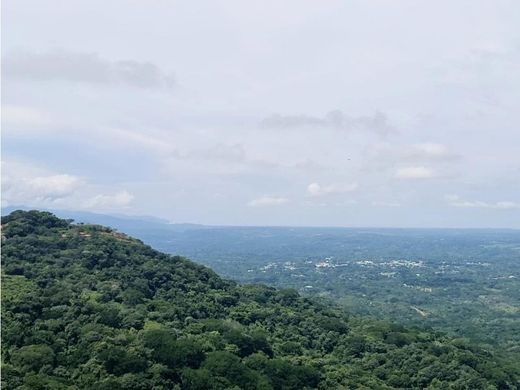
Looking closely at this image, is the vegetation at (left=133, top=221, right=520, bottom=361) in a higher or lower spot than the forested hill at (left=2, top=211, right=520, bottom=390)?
lower

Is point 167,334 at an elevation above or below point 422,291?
above

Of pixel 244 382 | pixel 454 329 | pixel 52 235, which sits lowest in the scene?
pixel 454 329

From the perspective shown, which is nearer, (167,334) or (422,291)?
(167,334)

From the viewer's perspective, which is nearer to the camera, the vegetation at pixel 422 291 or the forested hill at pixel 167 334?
the forested hill at pixel 167 334

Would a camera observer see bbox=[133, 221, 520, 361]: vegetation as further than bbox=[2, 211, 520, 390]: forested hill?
Yes

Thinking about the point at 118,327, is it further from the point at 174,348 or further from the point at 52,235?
the point at 52,235

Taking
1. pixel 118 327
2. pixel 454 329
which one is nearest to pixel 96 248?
pixel 118 327

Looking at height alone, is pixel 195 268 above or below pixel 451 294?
above

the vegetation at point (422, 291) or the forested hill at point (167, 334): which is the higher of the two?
the forested hill at point (167, 334)
